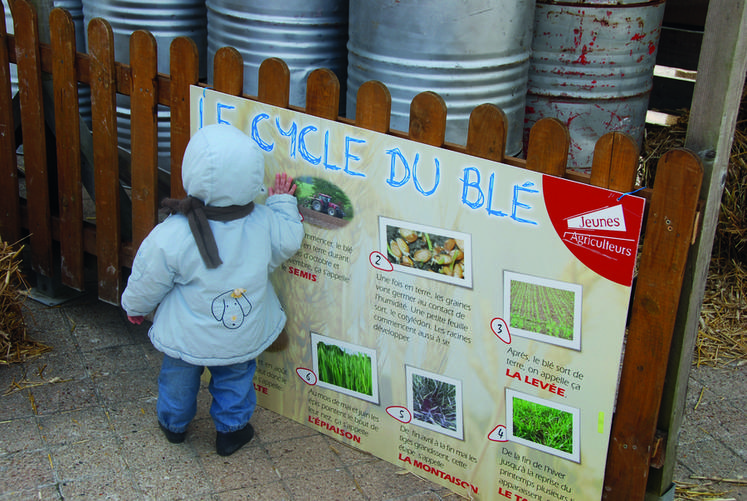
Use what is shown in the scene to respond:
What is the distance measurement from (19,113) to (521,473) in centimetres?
294

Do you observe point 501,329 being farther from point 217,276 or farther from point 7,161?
point 7,161

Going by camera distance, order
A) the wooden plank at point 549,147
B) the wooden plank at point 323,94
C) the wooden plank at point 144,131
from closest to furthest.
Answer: the wooden plank at point 549,147, the wooden plank at point 323,94, the wooden plank at point 144,131

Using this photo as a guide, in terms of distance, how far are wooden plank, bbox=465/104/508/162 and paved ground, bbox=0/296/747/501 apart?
123 centimetres

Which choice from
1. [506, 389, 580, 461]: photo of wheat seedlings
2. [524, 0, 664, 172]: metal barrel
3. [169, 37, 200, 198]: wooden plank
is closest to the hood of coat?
[169, 37, 200, 198]: wooden plank

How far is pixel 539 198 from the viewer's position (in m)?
2.34

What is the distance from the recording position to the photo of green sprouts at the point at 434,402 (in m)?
2.72

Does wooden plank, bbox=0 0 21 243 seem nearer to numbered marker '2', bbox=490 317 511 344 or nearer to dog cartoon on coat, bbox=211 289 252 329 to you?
dog cartoon on coat, bbox=211 289 252 329

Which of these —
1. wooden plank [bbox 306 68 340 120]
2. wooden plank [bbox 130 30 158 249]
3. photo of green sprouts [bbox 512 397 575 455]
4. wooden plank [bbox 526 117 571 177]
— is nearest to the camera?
wooden plank [bbox 526 117 571 177]

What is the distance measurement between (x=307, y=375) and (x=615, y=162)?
148cm

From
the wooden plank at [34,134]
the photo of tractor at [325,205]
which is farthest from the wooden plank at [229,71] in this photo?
the wooden plank at [34,134]

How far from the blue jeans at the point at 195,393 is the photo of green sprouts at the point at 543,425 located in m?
1.00

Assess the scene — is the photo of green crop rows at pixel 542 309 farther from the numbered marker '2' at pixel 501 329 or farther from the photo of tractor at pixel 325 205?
the photo of tractor at pixel 325 205

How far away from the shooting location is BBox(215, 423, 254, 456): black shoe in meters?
2.95

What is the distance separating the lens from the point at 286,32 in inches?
134
